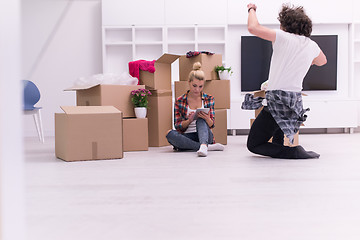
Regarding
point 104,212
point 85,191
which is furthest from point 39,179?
point 104,212

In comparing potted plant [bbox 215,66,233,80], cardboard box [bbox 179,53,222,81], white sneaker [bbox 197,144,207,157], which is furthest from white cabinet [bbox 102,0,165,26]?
white sneaker [bbox 197,144,207,157]

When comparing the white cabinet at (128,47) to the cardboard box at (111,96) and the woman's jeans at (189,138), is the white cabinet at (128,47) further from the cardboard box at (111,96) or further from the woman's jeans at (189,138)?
the woman's jeans at (189,138)

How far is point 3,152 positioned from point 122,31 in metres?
5.26

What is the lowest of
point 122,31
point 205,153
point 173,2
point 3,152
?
point 205,153

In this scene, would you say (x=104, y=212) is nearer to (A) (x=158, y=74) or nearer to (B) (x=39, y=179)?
(B) (x=39, y=179)

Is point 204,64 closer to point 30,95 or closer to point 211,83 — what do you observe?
point 211,83

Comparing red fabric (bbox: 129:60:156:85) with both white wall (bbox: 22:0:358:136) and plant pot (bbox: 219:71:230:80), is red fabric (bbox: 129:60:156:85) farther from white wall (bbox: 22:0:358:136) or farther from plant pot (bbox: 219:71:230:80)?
white wall (bbox: 22:0:358:136)

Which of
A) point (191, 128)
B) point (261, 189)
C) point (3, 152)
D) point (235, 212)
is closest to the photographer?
point (3, 152)

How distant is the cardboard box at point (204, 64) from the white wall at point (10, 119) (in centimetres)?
379

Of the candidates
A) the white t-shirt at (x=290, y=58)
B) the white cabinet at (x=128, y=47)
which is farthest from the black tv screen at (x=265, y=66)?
the white t-shirt at (x=290, y=58)

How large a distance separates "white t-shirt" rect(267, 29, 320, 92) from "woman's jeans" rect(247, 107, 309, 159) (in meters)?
0.23

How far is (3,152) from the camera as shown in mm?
310

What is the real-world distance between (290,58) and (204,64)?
142cm

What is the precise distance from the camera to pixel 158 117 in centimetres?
388
